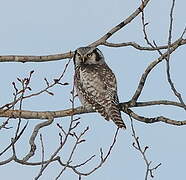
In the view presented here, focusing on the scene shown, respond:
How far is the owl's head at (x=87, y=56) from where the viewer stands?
37.2 ft

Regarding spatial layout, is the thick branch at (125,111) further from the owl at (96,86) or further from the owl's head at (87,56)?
the owl's head at (87,56)

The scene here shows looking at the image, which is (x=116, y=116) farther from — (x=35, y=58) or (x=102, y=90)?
(x=35, y=58)

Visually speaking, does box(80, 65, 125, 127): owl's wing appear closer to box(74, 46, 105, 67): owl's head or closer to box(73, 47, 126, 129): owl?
box(73, 47, 126, 129): owl

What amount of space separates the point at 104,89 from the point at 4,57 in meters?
1.64

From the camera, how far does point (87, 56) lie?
1145 cm

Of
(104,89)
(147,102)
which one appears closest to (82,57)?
(104,89)

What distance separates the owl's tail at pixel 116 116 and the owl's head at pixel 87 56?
1807mm

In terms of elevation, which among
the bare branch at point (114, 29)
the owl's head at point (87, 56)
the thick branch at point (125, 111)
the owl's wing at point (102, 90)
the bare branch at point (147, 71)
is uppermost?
the owl's head at point (87, 56)

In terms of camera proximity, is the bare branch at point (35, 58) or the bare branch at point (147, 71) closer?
the bare branch at point (147, 71)

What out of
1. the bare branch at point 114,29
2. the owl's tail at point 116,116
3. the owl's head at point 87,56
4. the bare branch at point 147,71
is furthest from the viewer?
the owl's head at point 87,56

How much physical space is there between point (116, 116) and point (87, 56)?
2126 millimetres

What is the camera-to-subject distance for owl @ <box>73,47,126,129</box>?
9.76 metres

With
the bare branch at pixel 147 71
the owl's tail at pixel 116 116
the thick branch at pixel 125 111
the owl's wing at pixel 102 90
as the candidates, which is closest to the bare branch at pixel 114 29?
the owl's wing at pixel 102 90

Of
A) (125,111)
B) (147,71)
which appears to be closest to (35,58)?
(125,111)
